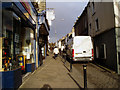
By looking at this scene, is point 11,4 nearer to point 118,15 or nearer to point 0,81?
point 0,81

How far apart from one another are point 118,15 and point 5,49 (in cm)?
785

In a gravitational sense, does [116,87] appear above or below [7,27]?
below

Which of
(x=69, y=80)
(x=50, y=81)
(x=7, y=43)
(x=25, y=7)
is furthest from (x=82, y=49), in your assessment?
(x=7, y=43)

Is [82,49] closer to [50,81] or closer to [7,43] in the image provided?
[50,81]

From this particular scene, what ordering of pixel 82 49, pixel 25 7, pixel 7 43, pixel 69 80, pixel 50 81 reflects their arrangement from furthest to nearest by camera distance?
pixel 82 49
pixel 25 7
pixel 69 80
pixel 50 81
pixel 7 43

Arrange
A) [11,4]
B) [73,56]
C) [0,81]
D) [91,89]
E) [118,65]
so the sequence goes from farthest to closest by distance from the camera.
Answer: [73,56]
[118,65]
[91,89]
[11,4]
[0,81]

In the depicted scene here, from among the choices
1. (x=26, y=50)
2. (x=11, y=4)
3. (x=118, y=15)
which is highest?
(x=118, y=15)

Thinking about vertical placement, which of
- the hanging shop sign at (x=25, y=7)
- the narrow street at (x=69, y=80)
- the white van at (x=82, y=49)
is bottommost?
the narrow street at (x=69, y=80)

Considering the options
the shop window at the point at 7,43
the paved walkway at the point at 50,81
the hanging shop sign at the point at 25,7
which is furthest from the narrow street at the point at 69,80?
the hanging shop sign at the point at 25,7

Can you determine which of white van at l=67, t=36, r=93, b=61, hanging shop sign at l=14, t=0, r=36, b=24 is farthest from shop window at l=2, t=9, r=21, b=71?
white van at l=67, t=36, r=93, b=61

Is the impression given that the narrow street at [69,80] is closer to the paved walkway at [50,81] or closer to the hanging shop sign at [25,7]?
the paved walkway at [50,81]

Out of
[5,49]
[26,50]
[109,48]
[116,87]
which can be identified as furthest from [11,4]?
[109,48]

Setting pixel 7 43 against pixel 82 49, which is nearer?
pixel 7 43

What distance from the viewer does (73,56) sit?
10812 mm
